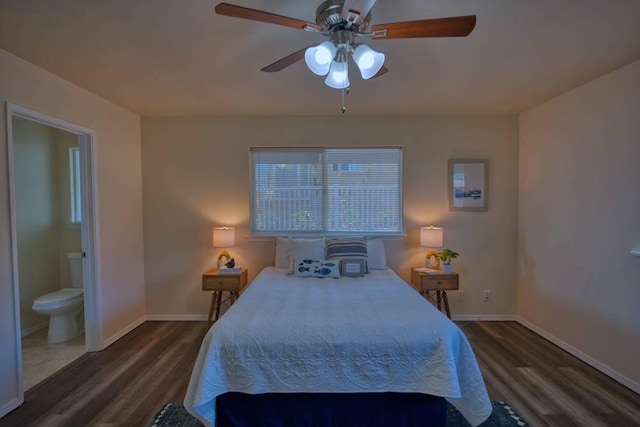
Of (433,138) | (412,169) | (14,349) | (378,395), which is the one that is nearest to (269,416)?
(378,395)

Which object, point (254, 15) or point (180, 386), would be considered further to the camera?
point (180, 386)

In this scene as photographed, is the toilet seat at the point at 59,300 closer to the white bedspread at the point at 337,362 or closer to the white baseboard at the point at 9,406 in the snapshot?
the white baseboard at the point at 9,406

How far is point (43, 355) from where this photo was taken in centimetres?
284

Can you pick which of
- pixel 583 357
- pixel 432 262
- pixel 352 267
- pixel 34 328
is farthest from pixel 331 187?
pixel 34 328

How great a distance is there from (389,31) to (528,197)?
2878 mm

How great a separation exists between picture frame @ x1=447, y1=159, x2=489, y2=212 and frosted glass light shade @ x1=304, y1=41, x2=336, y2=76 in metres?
2.52

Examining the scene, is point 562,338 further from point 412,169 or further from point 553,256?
point 412,169

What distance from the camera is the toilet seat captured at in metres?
2.95

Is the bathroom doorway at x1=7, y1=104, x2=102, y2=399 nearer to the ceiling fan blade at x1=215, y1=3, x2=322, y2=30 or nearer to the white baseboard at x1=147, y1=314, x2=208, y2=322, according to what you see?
the white baseboard at x1=147, y1=314, x2=208, y2=322

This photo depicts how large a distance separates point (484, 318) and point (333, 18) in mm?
3574

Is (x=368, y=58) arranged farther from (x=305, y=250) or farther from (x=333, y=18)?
(x=305, y=250)

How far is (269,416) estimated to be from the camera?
69.4 inches

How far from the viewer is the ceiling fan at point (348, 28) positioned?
1.31 meters

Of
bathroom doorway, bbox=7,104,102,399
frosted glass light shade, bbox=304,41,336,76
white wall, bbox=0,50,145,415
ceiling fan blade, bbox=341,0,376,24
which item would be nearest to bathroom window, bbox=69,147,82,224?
bathroom doorway, bbox=7,104,102,399
